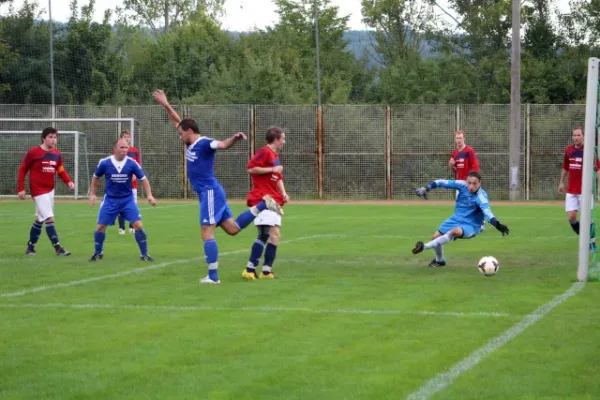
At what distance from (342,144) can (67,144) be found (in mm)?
9274

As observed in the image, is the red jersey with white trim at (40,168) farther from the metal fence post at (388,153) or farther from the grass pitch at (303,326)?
the metal fence post at (388,153)

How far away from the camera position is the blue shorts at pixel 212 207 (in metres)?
12.0

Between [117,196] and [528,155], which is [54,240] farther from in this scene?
[528,155]

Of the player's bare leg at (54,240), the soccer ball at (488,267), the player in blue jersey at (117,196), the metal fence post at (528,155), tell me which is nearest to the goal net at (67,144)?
the metal fence post at (528,155)

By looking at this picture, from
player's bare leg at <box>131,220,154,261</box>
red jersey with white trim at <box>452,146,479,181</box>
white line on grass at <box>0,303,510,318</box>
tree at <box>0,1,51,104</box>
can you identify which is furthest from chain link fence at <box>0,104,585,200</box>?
white line on grass at <box>0,303,510,318</box>

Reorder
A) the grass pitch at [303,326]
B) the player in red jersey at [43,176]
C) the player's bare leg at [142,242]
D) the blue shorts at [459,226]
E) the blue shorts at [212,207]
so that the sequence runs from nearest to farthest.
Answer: the grass pitch at [303,326], the blue shorts at [212,207], the blue shorts at [459,226], the player's bare leg at [142,242], the player in red jersey at [43,176]

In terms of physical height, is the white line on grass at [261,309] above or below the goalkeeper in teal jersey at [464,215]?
below

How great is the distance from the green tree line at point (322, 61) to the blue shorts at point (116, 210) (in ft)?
84.9

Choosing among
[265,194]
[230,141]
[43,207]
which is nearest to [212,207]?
[265,194]

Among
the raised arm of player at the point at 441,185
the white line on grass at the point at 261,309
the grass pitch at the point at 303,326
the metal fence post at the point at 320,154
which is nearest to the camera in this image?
the grass pitch at the point at 303,326

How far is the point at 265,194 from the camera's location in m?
12.4

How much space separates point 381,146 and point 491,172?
3.71m

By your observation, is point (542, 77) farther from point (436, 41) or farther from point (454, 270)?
point (454, 270)

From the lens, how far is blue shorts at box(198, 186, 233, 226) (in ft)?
39.4
